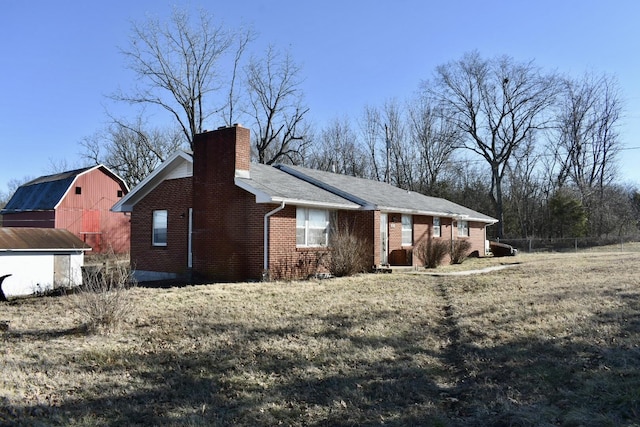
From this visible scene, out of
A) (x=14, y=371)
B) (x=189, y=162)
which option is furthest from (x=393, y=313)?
(x=189, y=162)

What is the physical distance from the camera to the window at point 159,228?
58.1ft

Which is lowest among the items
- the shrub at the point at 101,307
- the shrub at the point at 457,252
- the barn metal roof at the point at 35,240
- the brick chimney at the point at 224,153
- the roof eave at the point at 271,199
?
the shrub at the point at 101,307

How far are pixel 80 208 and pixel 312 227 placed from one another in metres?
22.8

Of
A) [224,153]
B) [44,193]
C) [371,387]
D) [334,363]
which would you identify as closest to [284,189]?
[224,153]

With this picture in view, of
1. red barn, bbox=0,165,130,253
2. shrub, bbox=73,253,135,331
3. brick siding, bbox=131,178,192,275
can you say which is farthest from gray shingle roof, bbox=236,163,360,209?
red barn, bbox=0,165,130,253

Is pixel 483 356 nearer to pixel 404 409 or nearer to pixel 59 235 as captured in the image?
pixel 404 409

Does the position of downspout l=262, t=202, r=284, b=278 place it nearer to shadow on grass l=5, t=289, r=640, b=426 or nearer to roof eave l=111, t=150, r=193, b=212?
roof eave l=111, t=150, r=193, b=212

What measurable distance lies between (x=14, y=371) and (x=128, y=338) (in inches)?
72.4

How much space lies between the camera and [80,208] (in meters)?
32.8

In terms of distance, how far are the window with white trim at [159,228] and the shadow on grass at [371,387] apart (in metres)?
11.3

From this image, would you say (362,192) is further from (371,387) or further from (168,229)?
(371,387)

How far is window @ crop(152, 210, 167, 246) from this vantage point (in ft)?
58.1

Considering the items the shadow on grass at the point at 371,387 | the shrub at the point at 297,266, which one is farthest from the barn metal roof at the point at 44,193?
the shadow on grass at the point at 371,387

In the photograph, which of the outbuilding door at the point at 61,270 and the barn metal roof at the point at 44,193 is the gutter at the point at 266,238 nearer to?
the outbuilding door at the point at 61,270
